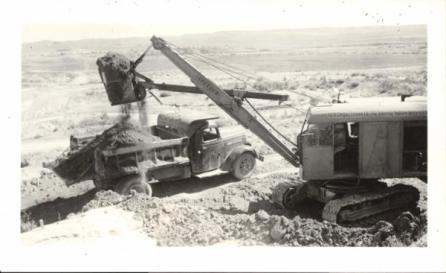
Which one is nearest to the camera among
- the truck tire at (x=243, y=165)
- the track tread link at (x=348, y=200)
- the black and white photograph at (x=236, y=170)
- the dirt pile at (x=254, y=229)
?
the black and white photograph at (x=236, y=170)

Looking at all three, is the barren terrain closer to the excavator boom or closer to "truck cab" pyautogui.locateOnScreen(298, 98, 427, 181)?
"truck cab" pyautogui.locateOnScreen(298, 98, 427, 181)

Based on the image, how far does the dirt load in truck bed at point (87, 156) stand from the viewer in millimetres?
11320

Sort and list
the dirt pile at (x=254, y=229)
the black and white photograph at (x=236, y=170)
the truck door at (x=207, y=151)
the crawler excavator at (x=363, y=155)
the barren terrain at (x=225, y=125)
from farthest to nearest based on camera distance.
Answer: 1. the truck door at (x=207, y=151)
2. the crawler excavator at (x=363, y=155)
3. the barren terrain at (x=225, y=125)
4. the dirt pile at (x=254, y=229)
5. the black and white photograph at (x=236, y=170)

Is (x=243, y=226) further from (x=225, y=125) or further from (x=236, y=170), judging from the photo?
(x=225, y=125)

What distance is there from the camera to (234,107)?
11.2m

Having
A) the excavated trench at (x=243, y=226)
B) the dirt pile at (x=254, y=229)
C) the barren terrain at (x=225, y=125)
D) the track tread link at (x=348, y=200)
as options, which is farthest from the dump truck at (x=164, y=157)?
the track tread link at (x=348, y=200)

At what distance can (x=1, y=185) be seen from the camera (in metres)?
9.66

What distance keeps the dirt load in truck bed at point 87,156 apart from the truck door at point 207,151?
5.06 feet

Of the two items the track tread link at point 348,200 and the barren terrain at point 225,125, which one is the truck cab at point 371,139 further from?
the barren terrain at point 225,125

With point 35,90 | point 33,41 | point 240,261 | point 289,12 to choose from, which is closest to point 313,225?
point 240,261

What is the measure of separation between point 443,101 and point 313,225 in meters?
3.49

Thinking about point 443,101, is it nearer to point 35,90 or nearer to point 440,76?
point 440,76

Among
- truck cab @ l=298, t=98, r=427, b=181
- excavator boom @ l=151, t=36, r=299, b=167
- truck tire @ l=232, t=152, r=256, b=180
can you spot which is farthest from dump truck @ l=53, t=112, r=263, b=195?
truck cab @ l=298, t=98, r=427, b=181

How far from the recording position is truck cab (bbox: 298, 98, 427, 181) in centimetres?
986
